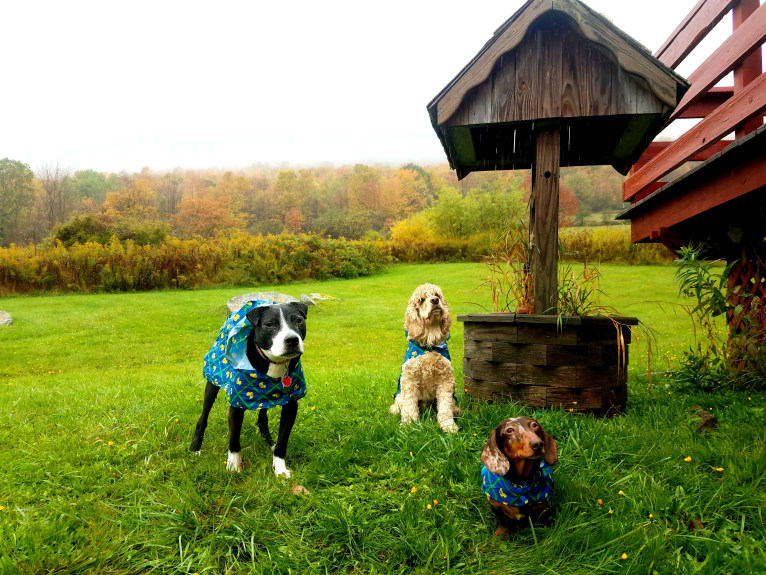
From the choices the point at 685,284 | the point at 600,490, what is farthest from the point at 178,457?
the point at 685,284

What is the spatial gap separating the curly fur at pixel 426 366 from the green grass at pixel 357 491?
0.20 metres

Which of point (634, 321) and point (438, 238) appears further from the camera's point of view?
point (438, 238)

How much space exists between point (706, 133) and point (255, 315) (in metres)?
4.28

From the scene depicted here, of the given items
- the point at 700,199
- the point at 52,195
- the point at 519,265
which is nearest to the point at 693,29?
the point at 700,199

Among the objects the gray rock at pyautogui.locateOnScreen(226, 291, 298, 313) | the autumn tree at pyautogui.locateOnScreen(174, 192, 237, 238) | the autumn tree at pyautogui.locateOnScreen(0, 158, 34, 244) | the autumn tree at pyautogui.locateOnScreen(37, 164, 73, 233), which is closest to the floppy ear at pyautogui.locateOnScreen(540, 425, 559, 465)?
the gray rock at pyautogui.locateOnScreen(226, 291, 298, 313)

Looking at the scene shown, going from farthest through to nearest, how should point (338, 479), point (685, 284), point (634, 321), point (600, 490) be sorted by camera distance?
point (685, 284) → point (634, 321) → point (338, 479) → point (600, 490)

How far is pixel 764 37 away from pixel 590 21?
1.31 meters

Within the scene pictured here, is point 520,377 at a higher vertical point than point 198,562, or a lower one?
higher

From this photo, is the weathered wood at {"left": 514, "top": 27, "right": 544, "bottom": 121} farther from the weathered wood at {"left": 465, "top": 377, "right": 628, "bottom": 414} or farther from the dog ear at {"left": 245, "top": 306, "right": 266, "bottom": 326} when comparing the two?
the dog ear at {"left": 245, "top": 306, "right": 266, "bottom": 326}

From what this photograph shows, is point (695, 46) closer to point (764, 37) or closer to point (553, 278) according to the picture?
point (764, 37)

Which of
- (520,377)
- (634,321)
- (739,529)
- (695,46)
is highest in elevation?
(695,46)

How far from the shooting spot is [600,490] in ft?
8.45

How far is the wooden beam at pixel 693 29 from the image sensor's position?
4.14m

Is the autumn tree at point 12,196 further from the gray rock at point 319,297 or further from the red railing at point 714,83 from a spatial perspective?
the red railing at point 714,83
